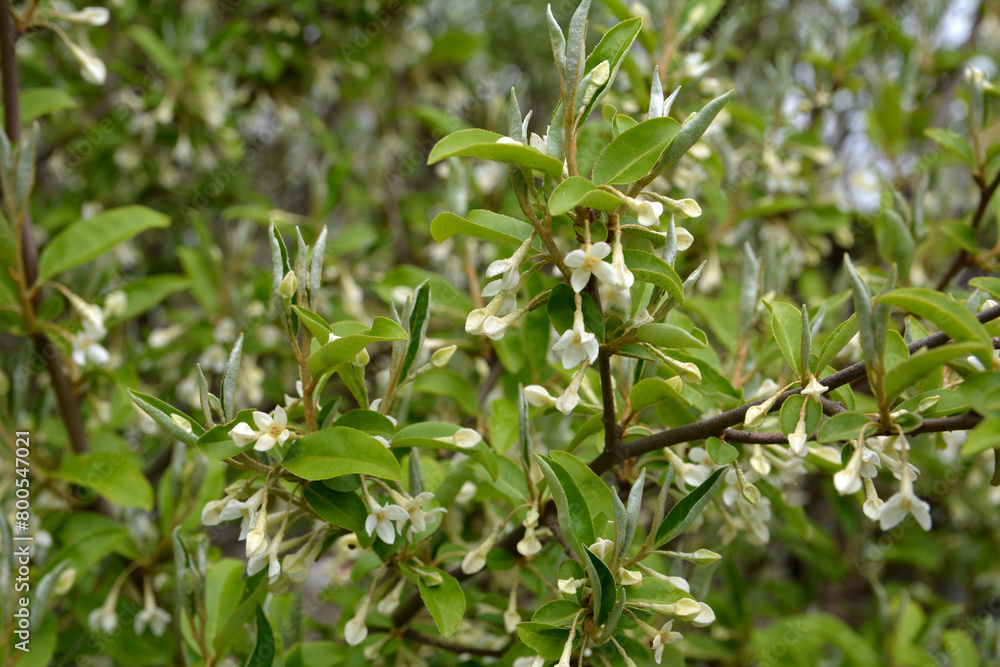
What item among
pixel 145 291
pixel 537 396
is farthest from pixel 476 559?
pixel 145 291

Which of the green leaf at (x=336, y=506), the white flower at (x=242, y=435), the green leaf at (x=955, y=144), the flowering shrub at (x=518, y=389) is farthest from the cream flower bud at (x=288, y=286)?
the green leaf at (x=955, y=144)

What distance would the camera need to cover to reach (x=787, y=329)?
1.36 metres

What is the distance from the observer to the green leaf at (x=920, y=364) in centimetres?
102

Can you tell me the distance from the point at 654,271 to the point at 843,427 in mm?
376

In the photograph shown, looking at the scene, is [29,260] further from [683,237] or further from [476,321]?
[683,237]

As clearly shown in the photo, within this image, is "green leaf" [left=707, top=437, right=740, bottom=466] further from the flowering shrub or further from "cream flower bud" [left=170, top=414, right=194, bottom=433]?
"cream flower bud" [left=170, top=414, right=194, bottom=433]

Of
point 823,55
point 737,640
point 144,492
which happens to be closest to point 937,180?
point 823,55

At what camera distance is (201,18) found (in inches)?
127

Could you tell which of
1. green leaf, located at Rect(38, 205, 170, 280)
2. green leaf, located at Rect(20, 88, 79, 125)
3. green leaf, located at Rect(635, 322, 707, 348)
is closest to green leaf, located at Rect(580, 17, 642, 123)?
green leaf, located at Rect(635, 322, 707, 348)

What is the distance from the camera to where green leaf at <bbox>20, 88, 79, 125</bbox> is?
2189 mm

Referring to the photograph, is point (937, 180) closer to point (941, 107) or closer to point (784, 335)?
point (941, 107)

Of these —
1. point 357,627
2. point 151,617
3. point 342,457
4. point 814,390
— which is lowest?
point 151,617

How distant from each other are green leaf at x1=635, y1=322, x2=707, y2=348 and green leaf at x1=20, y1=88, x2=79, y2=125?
1927 mm

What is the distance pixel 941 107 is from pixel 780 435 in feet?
10.5
